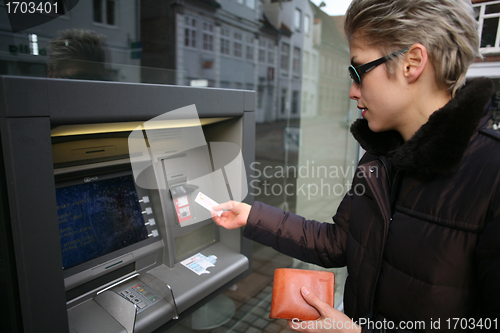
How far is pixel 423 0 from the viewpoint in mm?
967

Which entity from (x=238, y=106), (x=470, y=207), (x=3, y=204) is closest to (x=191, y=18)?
(x=238, y=106)

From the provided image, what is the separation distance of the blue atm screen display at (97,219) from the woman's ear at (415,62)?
124 centimetres

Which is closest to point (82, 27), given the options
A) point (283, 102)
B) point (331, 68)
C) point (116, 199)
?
point (116, 199)

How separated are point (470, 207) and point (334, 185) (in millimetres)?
3095

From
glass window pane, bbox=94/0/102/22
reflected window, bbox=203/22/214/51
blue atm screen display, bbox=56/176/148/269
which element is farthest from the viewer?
reflected window, bbox=203/22/214/51

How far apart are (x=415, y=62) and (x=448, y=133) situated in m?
0.24

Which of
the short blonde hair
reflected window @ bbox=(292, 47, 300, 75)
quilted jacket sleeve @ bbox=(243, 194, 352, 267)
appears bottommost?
quilted jacket sleeve @ bbox=(243, 194, 352, 267)

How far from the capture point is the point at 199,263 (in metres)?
1.66

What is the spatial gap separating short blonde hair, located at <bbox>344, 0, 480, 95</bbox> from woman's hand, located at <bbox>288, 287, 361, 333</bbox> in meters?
0.82

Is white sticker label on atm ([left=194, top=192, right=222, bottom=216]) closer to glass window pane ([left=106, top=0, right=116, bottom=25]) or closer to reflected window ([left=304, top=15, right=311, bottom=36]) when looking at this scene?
glass window pane ([left=106, top=0, right=116, bottom=25])

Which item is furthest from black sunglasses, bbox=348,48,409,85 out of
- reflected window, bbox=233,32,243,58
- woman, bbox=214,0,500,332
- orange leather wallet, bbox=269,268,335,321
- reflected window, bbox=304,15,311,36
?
reflected window, bbox=304,15,311,36

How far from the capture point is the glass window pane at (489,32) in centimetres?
182

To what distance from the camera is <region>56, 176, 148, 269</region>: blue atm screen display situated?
1297 millimetres

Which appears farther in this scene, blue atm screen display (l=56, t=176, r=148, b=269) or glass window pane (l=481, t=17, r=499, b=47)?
glass window pane (l=481, t=17, r=499, b=47)
